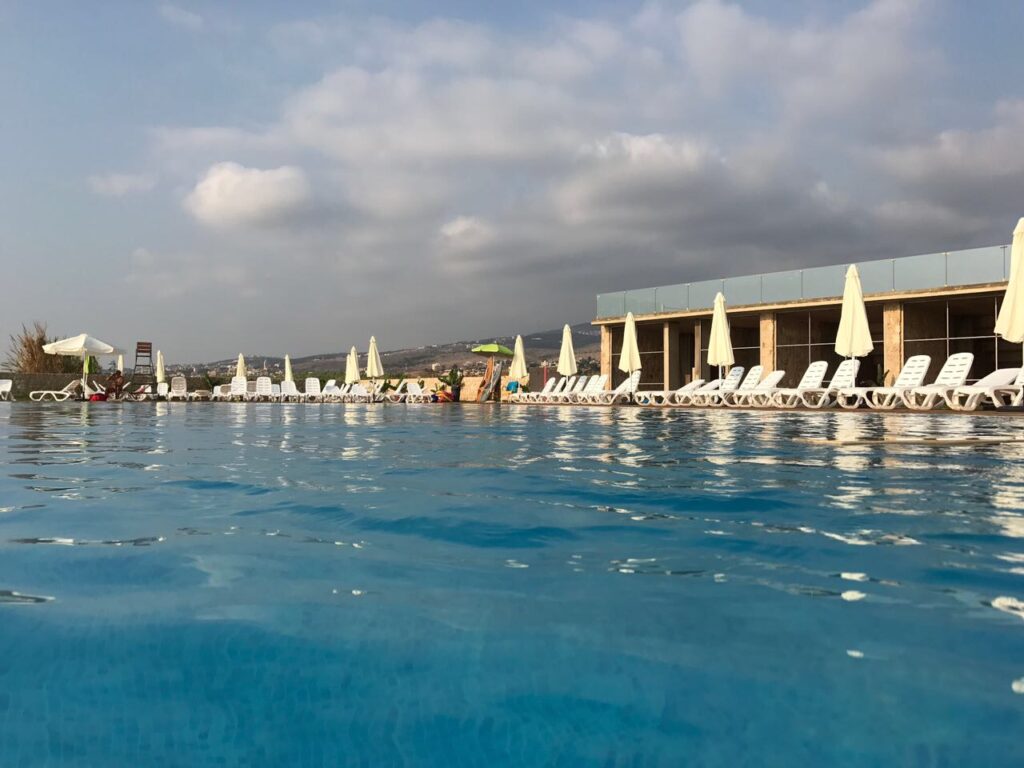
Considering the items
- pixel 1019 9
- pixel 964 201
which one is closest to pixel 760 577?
pixel 1019 9

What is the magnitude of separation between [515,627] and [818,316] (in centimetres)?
2430

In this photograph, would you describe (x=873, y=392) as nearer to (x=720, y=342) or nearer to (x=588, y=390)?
(x=720, y=342)

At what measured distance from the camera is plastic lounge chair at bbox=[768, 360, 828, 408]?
15347 millimetres

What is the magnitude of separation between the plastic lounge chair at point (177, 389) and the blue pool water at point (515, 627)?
2451 centimetres

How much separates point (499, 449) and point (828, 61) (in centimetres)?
1179

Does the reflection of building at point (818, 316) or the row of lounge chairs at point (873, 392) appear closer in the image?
the row of lounge chairs at point (873, 392)

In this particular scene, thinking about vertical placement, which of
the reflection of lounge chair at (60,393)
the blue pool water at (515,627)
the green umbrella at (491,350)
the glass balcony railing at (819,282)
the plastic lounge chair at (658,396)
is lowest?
the blue pool water at (515,627)

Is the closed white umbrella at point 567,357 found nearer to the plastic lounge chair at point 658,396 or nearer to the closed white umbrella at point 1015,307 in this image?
the plastic lounge chair at point 658,396

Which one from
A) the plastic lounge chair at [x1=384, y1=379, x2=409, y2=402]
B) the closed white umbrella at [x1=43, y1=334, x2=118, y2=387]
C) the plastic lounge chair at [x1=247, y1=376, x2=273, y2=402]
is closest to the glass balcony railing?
the plastic lounge chair at [x1=384, y1=379, x2=409, y2=402]

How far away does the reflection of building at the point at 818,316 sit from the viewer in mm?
18625

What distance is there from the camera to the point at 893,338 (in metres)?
19.6

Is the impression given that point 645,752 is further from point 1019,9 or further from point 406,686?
point 1019,9

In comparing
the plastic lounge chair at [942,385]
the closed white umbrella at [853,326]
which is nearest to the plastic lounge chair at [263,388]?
the closed white umbrella at [853,326]

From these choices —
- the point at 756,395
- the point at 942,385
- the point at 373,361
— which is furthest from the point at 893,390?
the point at 373,361
